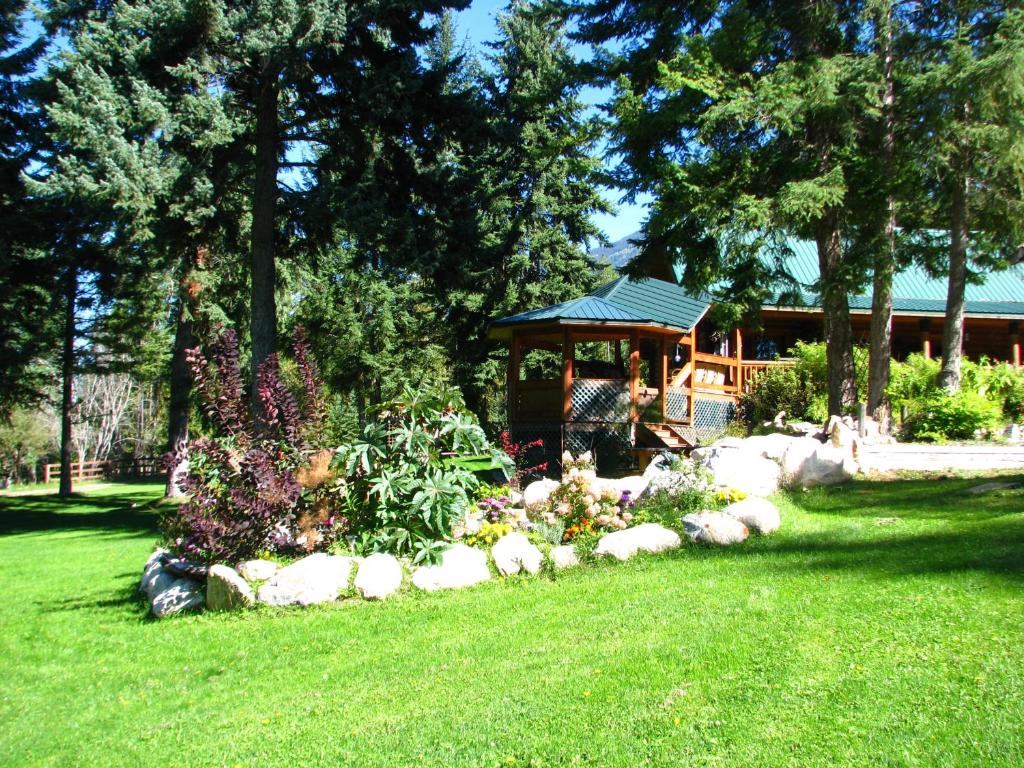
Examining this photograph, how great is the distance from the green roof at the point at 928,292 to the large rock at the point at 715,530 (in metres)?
13.8

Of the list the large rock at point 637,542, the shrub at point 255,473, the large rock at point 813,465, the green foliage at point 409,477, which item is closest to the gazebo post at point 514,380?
the large rock at point 813,465

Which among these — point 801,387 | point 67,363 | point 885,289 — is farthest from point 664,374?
point 67,363

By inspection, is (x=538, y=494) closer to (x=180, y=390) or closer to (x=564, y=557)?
(x=564, y=557)

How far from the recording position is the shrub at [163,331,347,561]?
275 inches

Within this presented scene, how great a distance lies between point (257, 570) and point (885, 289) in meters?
10.4

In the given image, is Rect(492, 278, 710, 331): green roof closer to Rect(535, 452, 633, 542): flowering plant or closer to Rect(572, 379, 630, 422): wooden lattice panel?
Rect(572, 379, 630, 422): wooden lattice panel

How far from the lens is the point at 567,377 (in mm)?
15914

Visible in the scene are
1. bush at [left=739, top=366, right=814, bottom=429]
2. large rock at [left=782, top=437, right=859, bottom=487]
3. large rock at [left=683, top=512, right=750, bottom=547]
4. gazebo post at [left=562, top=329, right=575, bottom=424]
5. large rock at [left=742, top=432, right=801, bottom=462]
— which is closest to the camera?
large rock at [left=683, top=512, right=750, bottom=547]

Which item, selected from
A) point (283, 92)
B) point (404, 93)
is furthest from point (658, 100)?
point (283, 92)

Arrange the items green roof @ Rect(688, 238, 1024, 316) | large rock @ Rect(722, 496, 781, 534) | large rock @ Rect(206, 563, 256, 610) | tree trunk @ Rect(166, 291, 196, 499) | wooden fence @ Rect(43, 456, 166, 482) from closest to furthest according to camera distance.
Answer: large rock @ Rect(206, 563, 256, 610) < large rock @ Rect(722, 496, 781, 534) < tree trunk @ Rect(166, 291, 196, 499) < green roof @ Rect(688, 238, 1024, 316) < wooden fence @ Rect(43, 456, 166, 482)

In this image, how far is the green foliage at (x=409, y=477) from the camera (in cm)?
702

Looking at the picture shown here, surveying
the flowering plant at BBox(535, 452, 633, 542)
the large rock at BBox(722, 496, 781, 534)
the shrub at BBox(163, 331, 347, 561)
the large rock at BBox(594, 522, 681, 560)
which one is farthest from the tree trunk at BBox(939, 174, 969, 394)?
the shrub at BBox(163, 331, 347, 561)

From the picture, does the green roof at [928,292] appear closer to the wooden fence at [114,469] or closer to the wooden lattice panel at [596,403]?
the wooden lattice panel at [596,403]

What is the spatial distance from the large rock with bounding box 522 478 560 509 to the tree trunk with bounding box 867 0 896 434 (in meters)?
6.41
